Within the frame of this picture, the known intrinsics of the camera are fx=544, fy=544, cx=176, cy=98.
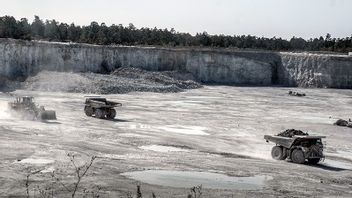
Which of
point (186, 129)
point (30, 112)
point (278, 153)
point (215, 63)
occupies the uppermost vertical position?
point (215, 63)

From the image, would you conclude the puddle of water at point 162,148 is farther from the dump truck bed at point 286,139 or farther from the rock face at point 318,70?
the rock face at point 318,70

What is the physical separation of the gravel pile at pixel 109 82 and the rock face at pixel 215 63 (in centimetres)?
370

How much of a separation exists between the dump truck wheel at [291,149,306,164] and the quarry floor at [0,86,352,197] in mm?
518

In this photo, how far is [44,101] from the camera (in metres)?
39.7

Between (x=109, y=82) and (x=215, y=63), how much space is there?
72.1 ft

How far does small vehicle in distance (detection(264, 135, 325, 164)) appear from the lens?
20391mm

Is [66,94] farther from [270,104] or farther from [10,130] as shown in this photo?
[10,130]

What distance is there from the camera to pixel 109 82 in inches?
2042

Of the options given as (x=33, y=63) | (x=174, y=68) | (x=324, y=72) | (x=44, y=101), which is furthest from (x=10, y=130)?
(x=324, y=72)

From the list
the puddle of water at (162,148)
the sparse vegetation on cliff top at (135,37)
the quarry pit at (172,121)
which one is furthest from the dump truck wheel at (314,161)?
the sparse vegetation on cliff top at (135,37)

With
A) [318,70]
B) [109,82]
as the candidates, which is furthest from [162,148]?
[318,70]

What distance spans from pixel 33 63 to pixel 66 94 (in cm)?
1066

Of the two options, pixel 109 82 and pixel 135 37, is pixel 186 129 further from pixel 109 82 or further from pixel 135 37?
pixel 135 37

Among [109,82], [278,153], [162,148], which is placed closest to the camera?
Answer: [278,153]
